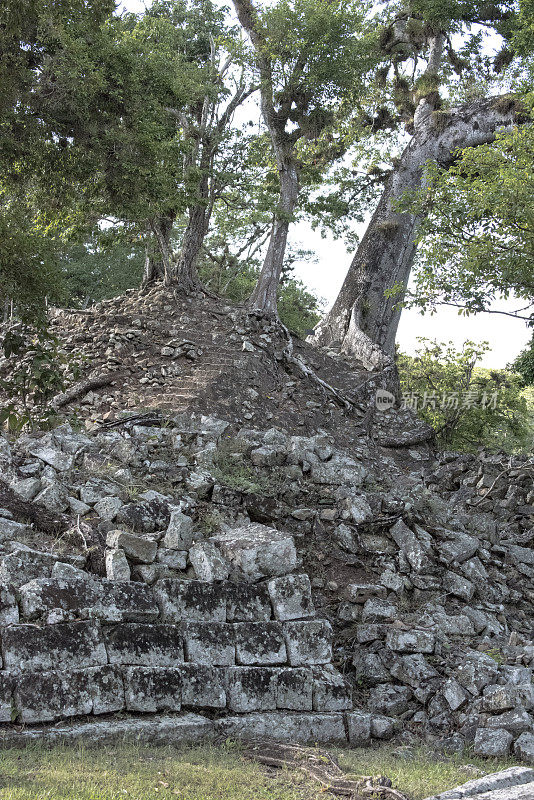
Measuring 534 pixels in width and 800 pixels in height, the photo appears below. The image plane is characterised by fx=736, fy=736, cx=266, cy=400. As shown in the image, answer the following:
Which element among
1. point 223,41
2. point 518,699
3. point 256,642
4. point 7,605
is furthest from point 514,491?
point 223,41

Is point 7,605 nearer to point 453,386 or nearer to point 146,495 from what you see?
point 146,495

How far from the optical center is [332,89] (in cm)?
1727

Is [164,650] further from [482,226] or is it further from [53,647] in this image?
[482,226]

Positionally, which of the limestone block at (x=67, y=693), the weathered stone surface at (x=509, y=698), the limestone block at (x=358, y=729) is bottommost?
the limestone block at (x=358, y=729)

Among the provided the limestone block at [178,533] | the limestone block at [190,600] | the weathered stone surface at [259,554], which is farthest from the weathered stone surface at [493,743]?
the limestone block at [178,533]

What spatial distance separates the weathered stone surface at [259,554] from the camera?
702 centimetres

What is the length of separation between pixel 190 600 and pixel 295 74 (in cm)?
1415

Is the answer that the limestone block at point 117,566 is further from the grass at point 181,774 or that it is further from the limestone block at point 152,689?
the grass at point 181,774

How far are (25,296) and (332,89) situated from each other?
1021cm

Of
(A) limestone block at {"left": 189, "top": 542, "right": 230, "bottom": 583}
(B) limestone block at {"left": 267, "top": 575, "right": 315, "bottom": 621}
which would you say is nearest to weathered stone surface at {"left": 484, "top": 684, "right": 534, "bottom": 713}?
(B) limestone block at {"left": 267, "top": 575, "right": 315, "bottom": 621}

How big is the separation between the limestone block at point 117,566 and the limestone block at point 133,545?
13 centimetres

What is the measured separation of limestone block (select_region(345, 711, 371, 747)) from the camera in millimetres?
6293

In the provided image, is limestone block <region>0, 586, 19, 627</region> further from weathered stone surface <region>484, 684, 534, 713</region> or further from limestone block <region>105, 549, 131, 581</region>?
weathered stone surface <region>484, 684, 534, 713</region>

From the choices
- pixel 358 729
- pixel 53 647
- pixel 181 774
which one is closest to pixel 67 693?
pixel 53 647
